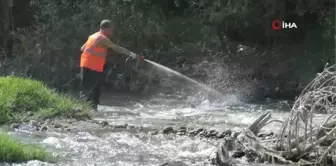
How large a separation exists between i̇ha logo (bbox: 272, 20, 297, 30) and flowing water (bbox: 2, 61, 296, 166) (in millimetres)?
1823

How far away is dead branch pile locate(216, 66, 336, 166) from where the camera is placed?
24.9 ft

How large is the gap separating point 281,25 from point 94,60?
4803mm

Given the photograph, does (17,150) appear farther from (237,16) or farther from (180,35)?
(180,35)

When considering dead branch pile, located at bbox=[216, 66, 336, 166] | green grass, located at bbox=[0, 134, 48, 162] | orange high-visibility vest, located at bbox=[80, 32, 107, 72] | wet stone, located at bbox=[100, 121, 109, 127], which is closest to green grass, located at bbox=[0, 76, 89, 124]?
wet stone, located at bbox=[100, 121, 109, 127]

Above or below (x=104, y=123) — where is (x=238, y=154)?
below

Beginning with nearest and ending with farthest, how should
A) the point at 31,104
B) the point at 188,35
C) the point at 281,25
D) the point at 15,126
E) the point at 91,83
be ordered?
the point at 15,126
the point at 31,104
the point at 91,83
the point at 281,25
the point at 188,35

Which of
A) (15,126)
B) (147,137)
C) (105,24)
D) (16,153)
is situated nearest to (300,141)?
(147,137)

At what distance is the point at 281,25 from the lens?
48.6 feet

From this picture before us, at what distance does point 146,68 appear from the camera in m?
15.8

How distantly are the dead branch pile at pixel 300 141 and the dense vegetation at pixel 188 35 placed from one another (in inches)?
251

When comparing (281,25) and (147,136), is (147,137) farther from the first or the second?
(281,25)

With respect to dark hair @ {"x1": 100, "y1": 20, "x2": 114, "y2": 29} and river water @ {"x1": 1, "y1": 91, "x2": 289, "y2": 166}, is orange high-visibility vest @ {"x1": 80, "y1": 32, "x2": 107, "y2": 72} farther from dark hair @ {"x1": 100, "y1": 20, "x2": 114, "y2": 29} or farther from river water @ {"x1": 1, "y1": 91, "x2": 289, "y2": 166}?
river water @ {"x1": 1, "y1": 91, "x2": 289, "y2": 166}

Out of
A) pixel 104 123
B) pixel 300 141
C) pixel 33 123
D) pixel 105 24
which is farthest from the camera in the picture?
pixel 105 24

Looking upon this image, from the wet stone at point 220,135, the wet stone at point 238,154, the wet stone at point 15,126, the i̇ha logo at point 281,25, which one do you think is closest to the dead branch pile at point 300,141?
the wet stone at point 238,154
